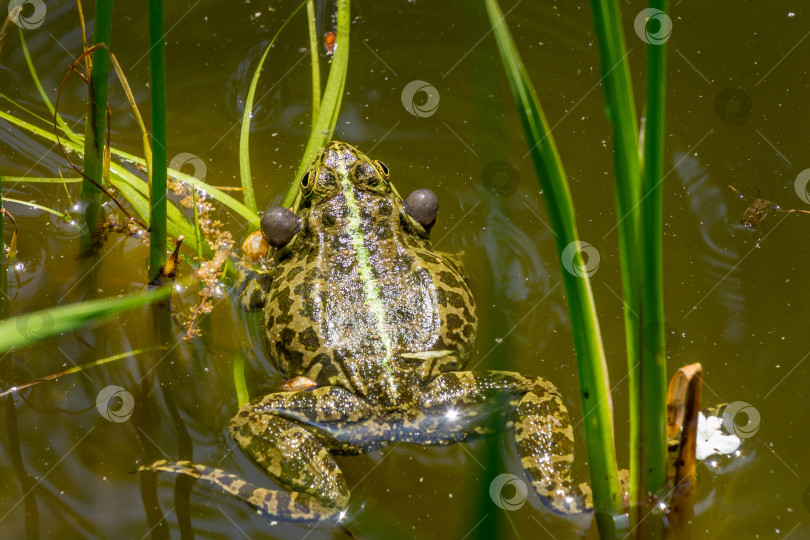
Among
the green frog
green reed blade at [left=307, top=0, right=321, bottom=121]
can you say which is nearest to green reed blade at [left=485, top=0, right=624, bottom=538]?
the green frog

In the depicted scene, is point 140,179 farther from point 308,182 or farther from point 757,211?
point 757,211

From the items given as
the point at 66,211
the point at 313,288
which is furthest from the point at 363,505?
the point at 66,211

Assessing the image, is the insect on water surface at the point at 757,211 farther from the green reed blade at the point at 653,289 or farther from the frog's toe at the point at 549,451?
the green reed blade at the point at 653,289

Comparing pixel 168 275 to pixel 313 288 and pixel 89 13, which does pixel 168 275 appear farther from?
pixel 89 13

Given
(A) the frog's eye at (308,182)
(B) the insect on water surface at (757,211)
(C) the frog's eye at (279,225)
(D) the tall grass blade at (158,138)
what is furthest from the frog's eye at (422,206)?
(B) the insect on water surface at (757,211)

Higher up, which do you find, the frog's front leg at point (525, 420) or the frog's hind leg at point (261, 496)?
the frog's front leg at point (525, 420)

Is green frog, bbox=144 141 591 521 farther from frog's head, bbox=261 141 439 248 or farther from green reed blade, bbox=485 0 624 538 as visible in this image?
green reed blade, bbox=485 0 624 538
